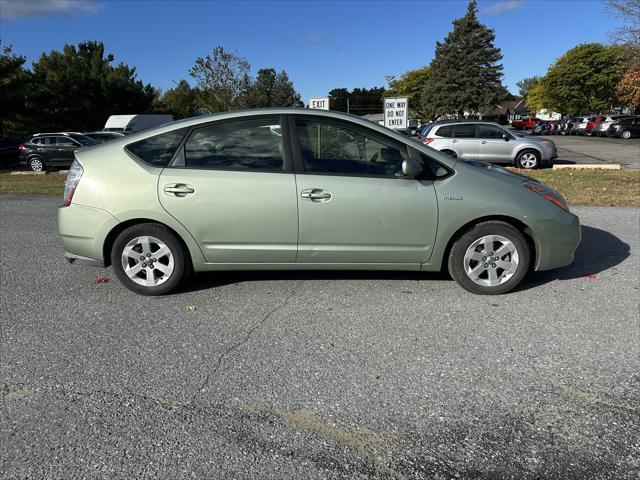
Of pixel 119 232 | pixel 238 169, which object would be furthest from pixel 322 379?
pixel 119 232

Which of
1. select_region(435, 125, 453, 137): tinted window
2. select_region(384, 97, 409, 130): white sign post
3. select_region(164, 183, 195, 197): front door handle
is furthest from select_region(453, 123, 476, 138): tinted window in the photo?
select_region(164, 183, 195, 197): front door handle

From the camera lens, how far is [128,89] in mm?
41219

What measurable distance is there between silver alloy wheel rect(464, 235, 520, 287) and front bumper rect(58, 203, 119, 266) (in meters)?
3.11

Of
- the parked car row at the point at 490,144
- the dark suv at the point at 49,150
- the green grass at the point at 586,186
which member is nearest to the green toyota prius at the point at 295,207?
the green grass at the point at 586,186

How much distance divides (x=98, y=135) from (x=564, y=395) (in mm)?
22767

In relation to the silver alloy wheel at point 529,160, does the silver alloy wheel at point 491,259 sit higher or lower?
lower

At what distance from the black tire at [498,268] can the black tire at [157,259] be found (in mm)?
2379

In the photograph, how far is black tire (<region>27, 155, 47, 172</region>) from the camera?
19.4 meters

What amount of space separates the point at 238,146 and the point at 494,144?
42.6 feet

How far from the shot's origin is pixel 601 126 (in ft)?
122

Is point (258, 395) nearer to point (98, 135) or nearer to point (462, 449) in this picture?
point (462, 449)

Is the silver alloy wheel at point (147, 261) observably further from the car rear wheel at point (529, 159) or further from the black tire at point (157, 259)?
the car rear wheel at point (529, 159)

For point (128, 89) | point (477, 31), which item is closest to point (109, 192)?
point (128, 89)

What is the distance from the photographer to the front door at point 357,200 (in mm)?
4062
